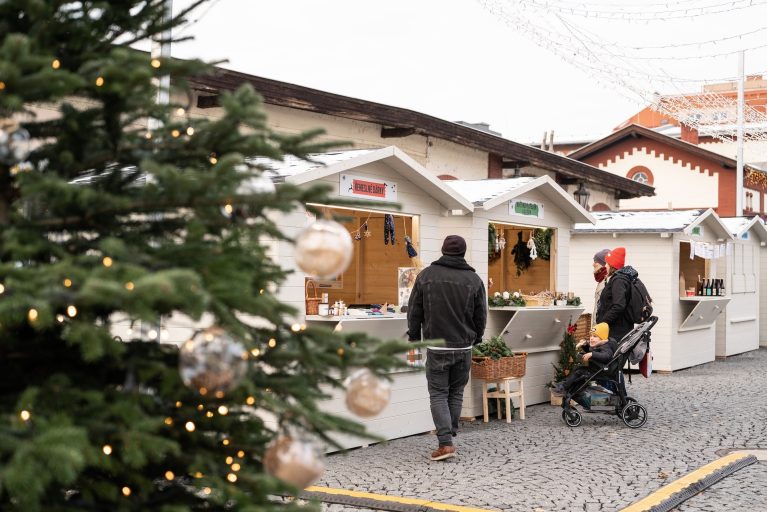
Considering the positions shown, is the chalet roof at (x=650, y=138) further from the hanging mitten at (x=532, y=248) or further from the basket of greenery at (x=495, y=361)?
the basket of greenery at (x=495, y=361)

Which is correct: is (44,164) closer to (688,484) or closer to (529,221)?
(688,484)

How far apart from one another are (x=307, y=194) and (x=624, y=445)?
768 cm

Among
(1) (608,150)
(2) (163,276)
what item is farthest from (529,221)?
(1) (608,150)

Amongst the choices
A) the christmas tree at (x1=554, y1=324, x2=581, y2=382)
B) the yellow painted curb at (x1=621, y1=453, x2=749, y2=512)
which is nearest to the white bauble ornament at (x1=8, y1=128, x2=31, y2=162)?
the yellow painted curb at (x1=621, y1=453, x2=749, y2=512)

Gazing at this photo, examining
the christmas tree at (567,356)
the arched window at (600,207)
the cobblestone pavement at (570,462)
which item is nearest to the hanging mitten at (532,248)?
the christmas tree at (567,356)

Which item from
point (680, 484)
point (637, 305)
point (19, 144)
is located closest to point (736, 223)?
point (637, 305)

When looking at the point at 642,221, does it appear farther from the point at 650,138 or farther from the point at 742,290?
the point at 650,138

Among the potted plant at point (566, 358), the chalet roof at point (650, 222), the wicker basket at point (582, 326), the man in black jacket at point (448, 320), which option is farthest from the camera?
the chalet roof at point (650, 222)

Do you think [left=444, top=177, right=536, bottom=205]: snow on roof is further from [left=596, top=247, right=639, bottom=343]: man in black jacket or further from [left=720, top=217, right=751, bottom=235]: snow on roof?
[left=720, top=217, right=751, bottom=235]: snow on roof

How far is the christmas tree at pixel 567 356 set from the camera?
13117mm

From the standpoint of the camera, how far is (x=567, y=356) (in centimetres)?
1321

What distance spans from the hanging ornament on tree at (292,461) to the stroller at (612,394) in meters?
8.30

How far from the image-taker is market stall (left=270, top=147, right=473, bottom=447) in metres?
9.03

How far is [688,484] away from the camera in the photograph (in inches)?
311
